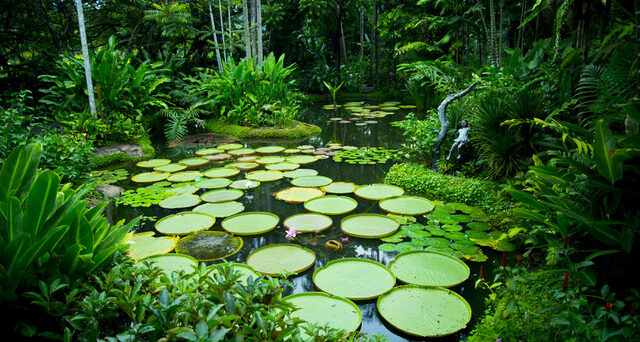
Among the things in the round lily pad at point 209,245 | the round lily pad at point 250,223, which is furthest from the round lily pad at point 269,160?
the round lily pad at point 209,245

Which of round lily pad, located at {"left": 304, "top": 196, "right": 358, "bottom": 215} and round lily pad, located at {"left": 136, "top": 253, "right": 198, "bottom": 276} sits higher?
round lily pad, located at {"left": 304, "top": 196, "right": 358, "bottom": 215}

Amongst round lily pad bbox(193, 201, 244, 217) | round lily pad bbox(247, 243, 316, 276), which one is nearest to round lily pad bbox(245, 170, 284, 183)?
round lily pad bbox(193, 201, 244, 217)

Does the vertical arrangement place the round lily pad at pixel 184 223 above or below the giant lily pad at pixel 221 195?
below

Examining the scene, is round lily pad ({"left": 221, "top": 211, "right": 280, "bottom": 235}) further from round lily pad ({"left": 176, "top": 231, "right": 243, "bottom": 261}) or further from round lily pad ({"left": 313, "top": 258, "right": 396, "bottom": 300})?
round lily pad ({"left": 313, "top": 258, "right": 396, "bottom": 300})

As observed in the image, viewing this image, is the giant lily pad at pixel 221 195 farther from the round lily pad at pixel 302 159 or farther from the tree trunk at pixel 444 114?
the tree trunk at pixel 444 114

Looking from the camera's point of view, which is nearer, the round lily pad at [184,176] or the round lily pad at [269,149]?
the round lily pad at [184,176]

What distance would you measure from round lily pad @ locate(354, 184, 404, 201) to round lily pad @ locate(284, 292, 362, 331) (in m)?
1.98

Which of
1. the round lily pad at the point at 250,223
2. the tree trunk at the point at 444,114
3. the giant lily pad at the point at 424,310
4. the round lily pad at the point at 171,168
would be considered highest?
the tree trunk at the point at 444,114

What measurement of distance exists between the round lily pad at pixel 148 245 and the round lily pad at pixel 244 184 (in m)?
1.41

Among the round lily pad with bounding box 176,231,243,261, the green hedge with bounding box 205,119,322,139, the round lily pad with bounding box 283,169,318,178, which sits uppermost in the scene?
the green hedge with bounding box 205,119,322,139

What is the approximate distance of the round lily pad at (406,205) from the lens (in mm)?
3834

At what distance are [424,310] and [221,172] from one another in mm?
3745

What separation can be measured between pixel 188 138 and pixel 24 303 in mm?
6710

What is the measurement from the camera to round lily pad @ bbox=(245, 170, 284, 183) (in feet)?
16.4
